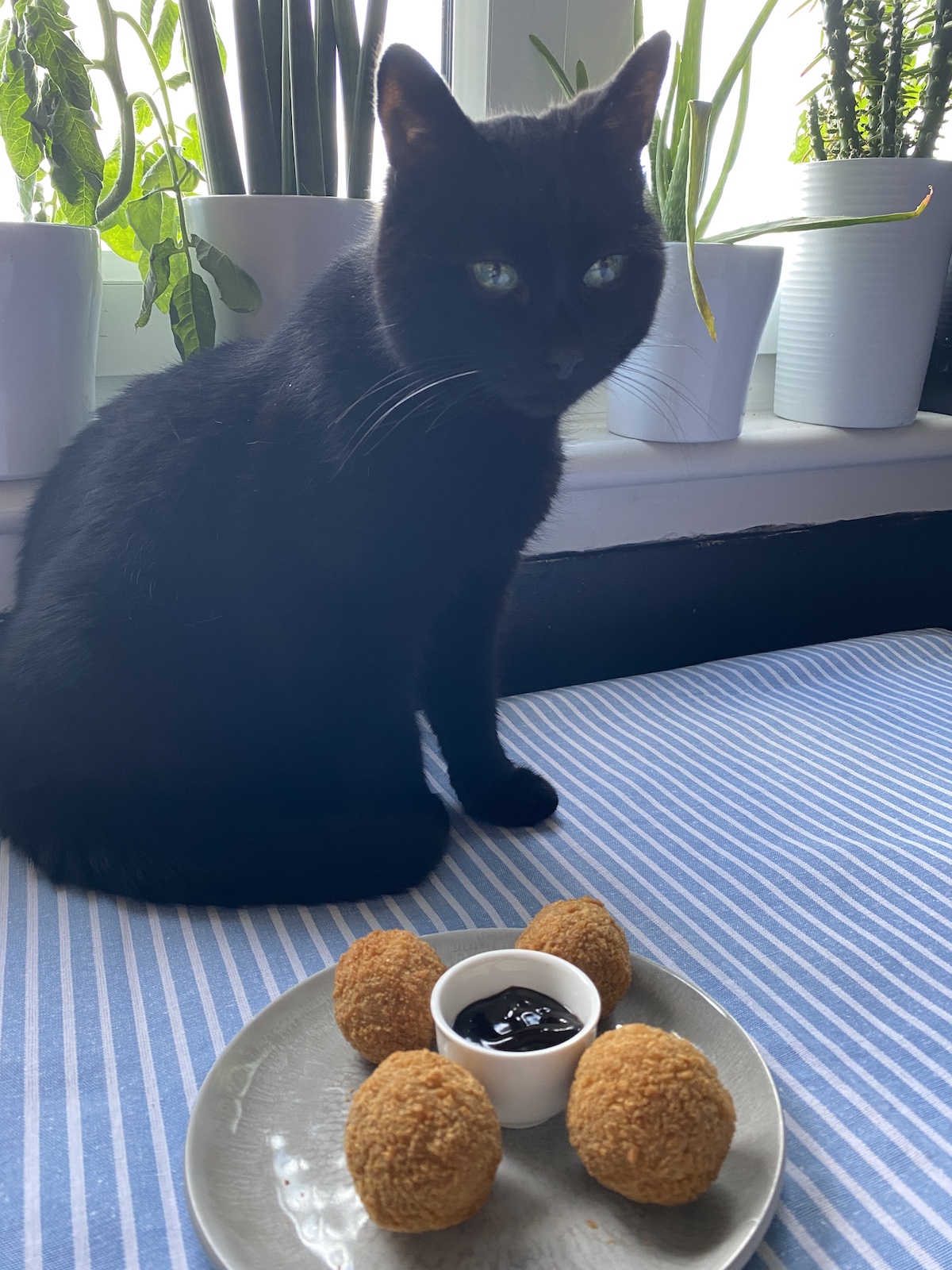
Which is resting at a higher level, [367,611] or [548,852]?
[367,611]

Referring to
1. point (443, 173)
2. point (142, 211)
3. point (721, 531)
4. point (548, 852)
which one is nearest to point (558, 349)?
point (443, 173)

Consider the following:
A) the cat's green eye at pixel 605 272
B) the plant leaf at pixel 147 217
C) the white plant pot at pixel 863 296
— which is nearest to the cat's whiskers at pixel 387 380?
the cat's green eye at pixel 605 272

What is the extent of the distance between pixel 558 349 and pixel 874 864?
0.45 metres

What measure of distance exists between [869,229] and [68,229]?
866mm

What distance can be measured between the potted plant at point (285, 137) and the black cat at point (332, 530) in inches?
9.5

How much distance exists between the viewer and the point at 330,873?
0.68 meters

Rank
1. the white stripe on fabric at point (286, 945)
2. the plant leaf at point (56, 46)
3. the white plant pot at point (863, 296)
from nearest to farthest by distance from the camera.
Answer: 1. the white stripe on fabric at point (286, 945)
2. the plant leaf at point (56, 46)
3. the white plant pot at point (863, 296)

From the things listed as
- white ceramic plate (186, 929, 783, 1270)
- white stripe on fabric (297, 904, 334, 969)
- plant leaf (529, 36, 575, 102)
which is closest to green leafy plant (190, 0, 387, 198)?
plant leaf (529, 36, 575, 102)

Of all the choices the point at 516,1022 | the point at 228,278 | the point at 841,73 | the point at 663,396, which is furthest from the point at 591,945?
the point at 841,73

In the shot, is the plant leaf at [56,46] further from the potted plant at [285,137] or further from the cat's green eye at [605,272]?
the cat's green eye at [605,272]

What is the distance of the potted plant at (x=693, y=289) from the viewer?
1005mm

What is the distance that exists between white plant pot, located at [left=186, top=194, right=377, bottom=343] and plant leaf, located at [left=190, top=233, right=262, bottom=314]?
33mm

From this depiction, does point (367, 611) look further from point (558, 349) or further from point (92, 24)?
point (92, 24)

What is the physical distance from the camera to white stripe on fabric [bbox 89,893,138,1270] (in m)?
0.43
